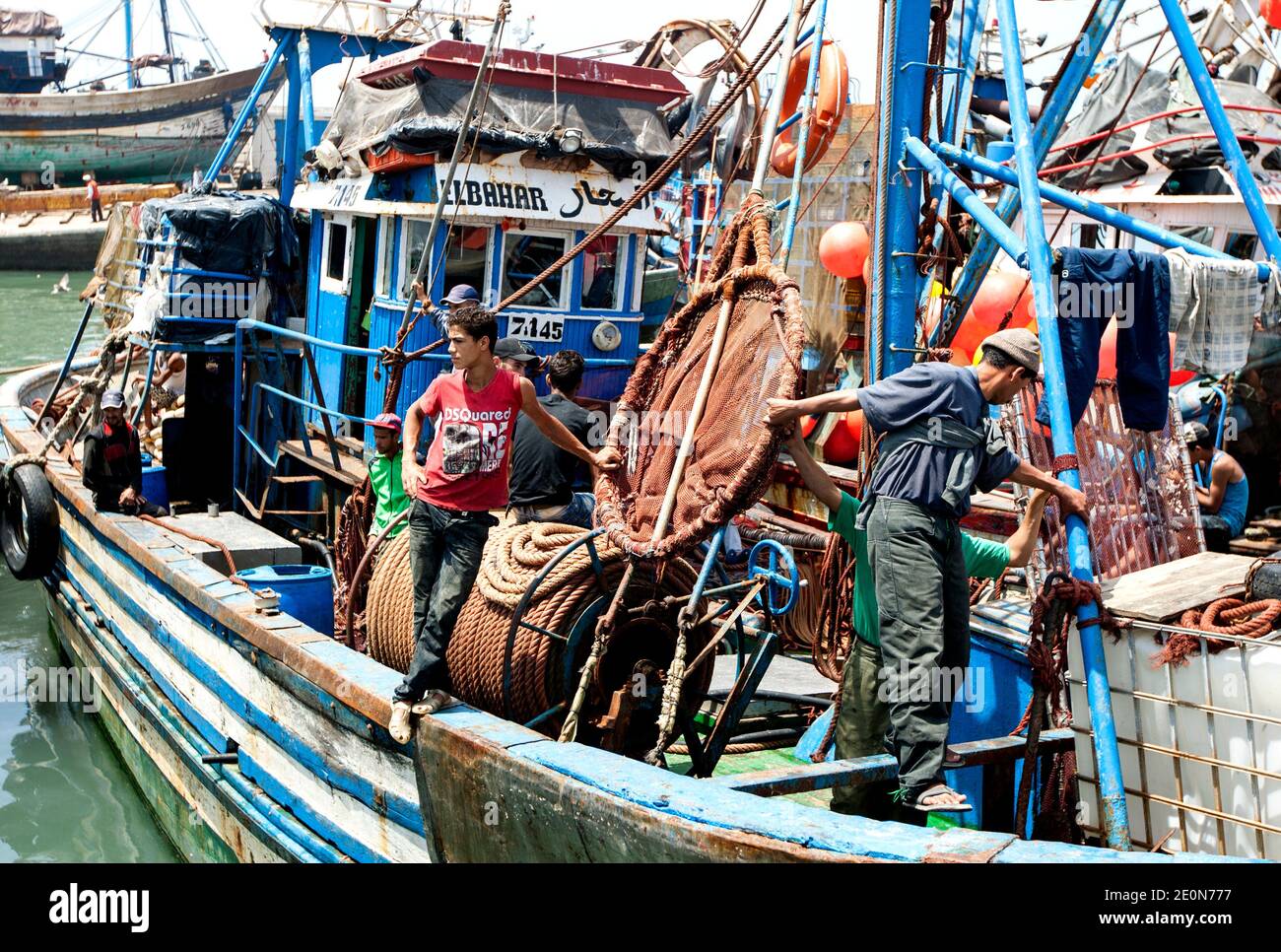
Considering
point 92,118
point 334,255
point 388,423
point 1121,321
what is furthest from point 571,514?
point 92,118

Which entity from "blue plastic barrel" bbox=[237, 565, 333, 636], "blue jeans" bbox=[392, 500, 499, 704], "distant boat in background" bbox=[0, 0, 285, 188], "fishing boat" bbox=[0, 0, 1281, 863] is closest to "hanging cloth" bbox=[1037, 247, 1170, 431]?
"fishing boat" bbox=[0, 0, 1281, 863]

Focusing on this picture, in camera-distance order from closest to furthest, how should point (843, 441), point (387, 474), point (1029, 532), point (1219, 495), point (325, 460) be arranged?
point (1029, 532), point (387, 474), point (1219, 495), point (325, 460), point (843, 441)

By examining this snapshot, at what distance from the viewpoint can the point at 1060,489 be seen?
421cm

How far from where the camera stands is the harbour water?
800 cm

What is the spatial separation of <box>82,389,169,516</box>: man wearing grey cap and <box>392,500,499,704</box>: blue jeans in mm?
4553

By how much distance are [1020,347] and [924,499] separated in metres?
0.62

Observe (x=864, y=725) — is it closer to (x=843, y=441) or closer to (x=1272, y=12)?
(x=843, y=441)

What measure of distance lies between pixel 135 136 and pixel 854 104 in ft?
150

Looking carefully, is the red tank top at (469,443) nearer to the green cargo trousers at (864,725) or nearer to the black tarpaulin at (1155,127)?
the green cargo trousers at (864,725)

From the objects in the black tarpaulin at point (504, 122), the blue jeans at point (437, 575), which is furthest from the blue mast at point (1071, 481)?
the black tarpaulin at point (504, 122)

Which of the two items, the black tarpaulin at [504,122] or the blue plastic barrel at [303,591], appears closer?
the blue plastic barrel at [303,591]

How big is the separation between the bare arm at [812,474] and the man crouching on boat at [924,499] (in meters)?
0.20

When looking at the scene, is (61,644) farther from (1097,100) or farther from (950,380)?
(1097,100)

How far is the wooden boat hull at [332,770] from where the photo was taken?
3.83 m
